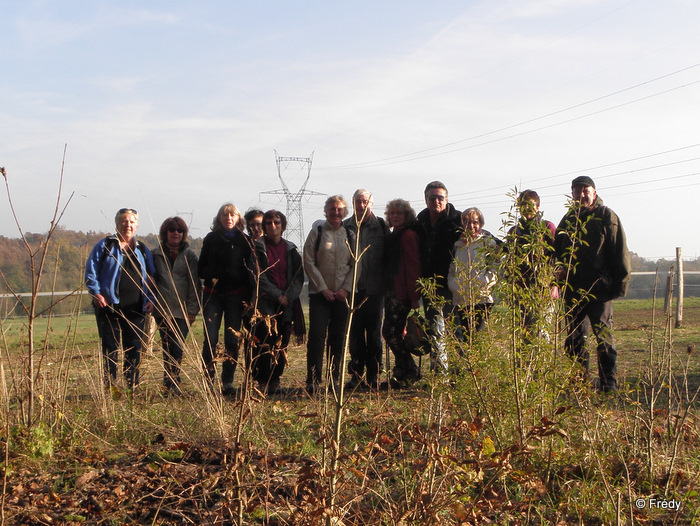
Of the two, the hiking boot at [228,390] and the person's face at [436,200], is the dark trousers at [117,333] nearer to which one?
the hiking boot at [228,390]

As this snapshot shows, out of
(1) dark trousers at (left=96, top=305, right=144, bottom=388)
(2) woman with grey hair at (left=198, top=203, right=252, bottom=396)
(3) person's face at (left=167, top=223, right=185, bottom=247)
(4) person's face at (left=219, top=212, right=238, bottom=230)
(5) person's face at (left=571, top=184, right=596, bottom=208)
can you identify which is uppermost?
(5) person's face at (left=571, top=184, right=596, bottom=208)

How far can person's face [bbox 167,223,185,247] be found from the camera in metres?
6.75

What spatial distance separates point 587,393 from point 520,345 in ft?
1.52

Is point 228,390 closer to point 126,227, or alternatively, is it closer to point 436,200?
point 126,227

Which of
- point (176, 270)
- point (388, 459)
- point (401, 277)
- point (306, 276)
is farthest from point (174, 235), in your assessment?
point (388, 459)

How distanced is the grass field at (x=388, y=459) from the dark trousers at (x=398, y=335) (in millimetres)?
2170

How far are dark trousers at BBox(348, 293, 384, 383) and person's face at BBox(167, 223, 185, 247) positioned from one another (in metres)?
1.97

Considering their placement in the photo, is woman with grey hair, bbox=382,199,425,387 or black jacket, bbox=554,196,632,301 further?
woman with grey hair, bbox=382,199,425,387

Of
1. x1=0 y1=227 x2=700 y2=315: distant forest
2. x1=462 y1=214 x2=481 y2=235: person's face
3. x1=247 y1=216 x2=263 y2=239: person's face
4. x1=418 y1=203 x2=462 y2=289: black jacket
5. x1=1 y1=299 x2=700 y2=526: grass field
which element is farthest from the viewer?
x1=247 y1=216 x2=263 y2=239: person's face

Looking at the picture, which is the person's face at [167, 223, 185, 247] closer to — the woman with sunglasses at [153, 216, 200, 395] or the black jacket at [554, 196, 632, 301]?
the woman with sunglasses at [153, 216, 200, 395]

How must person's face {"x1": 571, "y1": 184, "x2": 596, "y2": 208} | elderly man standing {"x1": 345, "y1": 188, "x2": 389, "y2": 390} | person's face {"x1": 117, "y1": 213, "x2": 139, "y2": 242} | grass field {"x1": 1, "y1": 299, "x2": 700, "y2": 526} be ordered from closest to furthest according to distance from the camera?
grass field {"x1": 1, "y1": 299, "x2": 700, "y2": 526}
person's face {"x1": 571, "y1": 184, "x2": 596, "y2": 208}
person's face {"x1": 117, "y1": 213, "x2": 139, "y2": 242}
elderly man standing {"x1": 345, "y1": 188, "x2": 389, "y2": 390}

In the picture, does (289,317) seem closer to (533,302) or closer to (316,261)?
(316,261)

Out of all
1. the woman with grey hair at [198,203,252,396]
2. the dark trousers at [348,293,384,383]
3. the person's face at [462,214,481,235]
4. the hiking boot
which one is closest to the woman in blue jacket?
the woman with grey hair at [198,203,252,396]

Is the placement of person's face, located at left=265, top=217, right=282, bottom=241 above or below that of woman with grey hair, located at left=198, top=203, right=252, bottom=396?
above
